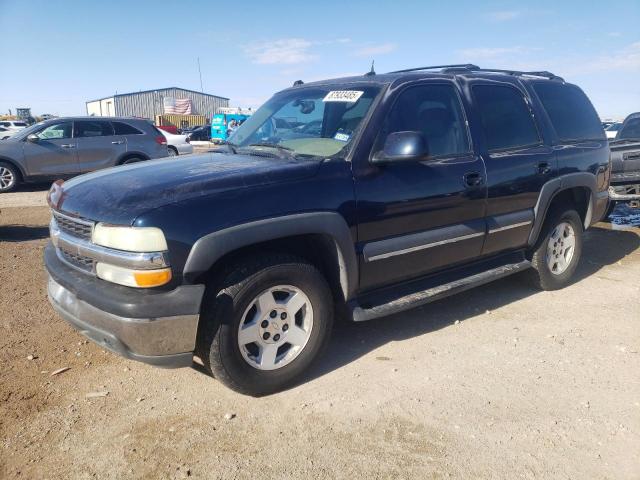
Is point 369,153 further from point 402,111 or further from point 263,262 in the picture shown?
point 263,262

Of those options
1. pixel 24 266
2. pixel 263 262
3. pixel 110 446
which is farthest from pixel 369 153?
pixel 24 266

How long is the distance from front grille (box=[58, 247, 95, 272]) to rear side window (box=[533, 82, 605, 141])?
417 centimetres

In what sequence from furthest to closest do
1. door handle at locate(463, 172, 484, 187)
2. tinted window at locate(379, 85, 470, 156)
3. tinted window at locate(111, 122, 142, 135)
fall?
tinted window at locate(111, 122, 142, 135) → door handle at locate(463, 172, 484, 187) → tinted window at locate(379, 85, 470, 156)

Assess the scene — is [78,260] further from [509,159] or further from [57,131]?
[57,131]

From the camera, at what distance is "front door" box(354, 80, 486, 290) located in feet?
11.0

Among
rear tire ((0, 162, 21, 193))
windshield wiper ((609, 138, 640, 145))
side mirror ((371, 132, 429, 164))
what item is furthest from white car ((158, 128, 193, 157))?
side mirror ((371, 132, 429, 164))

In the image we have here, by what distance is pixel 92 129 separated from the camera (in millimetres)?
11594

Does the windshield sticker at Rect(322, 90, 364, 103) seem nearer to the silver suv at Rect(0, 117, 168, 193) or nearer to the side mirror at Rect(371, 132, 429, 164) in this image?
the side mirror at Rect(371, 132, 429, 164)

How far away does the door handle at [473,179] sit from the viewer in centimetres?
385

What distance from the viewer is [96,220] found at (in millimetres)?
2783

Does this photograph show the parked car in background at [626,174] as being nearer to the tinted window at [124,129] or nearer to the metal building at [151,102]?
the tinted window at [124,129]

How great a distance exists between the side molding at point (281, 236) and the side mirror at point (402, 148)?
20.7 inches

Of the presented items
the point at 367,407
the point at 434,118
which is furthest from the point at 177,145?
the point at 367,407

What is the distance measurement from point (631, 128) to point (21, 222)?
10.3m
